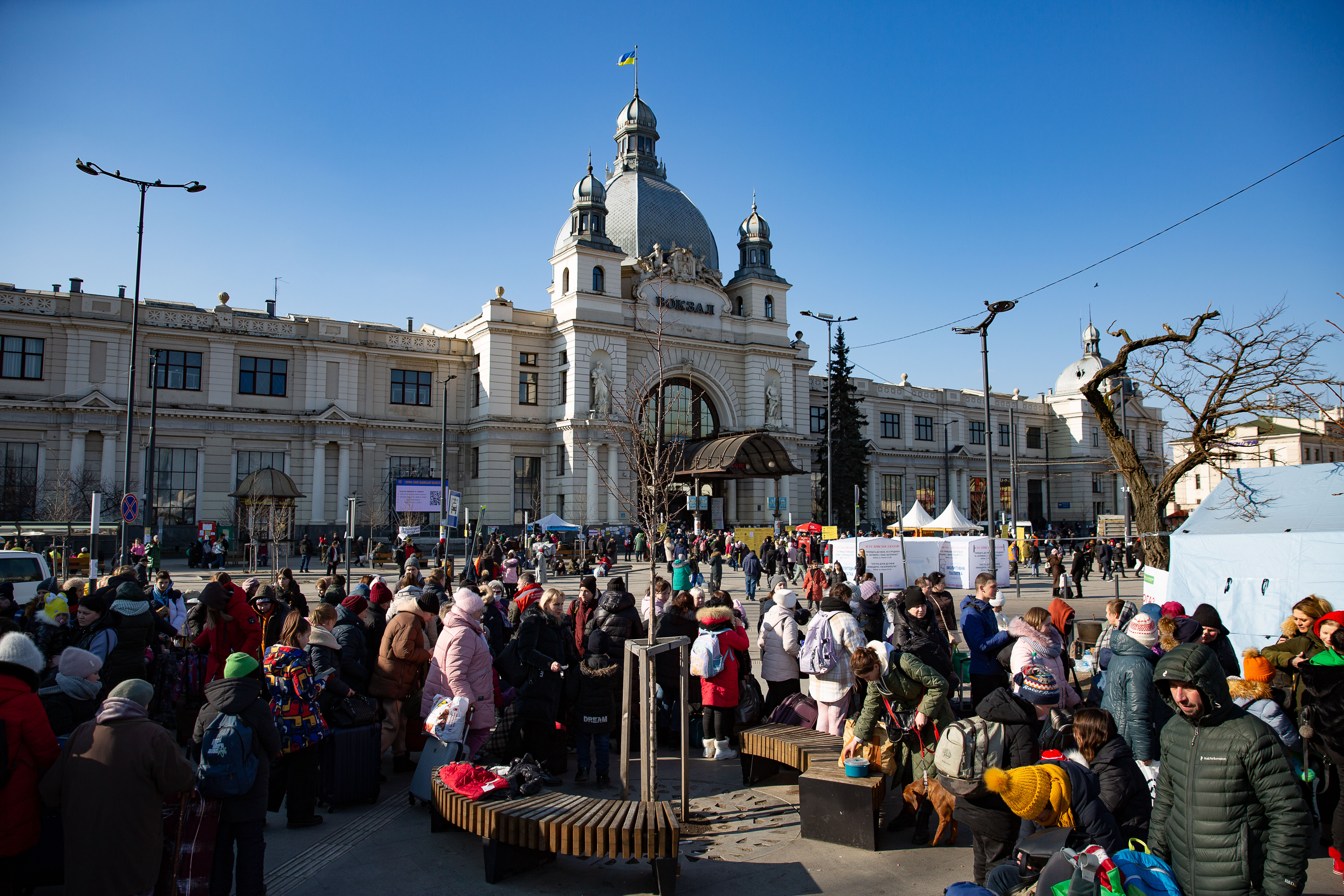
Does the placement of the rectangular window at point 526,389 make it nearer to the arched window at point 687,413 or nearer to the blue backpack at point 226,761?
the arched window at point 687,413

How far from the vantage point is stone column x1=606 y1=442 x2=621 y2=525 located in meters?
40.0

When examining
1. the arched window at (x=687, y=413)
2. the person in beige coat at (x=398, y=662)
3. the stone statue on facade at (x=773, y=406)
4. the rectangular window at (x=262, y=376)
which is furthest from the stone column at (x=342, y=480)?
the person in beige coat at (x=398, y=662)

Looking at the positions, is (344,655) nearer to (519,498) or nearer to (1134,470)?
(1134,470)

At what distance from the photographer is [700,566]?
32938 mm

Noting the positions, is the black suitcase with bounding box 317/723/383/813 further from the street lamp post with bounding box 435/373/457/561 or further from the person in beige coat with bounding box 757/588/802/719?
the street lamp post with bounding box 435/373/457/561

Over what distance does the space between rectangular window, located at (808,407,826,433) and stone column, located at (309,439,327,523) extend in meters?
30.9

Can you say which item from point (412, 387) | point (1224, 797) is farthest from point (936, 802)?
point (412, 387)

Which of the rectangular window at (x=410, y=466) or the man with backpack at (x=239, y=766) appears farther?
the rectangular window at (x=410, y=466)

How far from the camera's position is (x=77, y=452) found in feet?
111

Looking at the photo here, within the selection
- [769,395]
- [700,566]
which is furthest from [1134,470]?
[769,395]

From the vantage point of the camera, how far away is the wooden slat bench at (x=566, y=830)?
17.7 feet

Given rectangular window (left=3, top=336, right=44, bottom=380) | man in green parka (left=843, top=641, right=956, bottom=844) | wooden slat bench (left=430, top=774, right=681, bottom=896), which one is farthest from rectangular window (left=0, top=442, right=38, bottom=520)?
man in green parka (left=843, top=641, right=956, bottom=844)

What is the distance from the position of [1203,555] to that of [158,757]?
12762 millimetres

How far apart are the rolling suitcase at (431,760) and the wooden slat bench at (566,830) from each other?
0.74 meters
